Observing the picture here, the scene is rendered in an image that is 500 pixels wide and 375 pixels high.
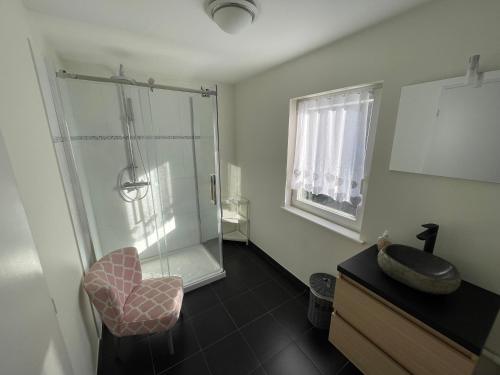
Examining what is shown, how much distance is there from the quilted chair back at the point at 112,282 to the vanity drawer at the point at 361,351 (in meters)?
1.43

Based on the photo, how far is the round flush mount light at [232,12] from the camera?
1.11 m

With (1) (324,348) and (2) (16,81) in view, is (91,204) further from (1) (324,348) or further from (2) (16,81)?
(1) (324,348)

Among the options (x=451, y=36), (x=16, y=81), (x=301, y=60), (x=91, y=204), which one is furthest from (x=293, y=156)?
(x=91, y=204)

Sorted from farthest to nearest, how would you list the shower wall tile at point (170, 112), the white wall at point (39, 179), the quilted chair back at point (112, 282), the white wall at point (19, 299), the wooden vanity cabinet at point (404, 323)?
the shower wall tile at point (170, 112) < the quilted chair back at point (112, 282) < the wooden vanity cabinet at point (404, 323) < the white wall at point (39, 179) < the white wall at point (19, 299)

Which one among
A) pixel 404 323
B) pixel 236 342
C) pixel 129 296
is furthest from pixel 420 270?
pixel 129 296

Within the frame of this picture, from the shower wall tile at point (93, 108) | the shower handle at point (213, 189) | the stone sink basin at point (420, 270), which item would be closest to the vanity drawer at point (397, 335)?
the stone sink basin at point (420, 270)

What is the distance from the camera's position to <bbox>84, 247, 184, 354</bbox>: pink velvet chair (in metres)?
1.26

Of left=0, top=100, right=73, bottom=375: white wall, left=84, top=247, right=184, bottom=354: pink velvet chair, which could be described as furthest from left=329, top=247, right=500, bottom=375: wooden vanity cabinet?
left=0, top=100, right=73, bottom=375: white wall

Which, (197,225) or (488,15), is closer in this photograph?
(488,15)

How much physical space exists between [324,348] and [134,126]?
2.77 m

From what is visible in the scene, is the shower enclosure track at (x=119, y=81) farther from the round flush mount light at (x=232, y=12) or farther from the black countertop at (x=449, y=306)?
the black countertop at (x=449, y=306)

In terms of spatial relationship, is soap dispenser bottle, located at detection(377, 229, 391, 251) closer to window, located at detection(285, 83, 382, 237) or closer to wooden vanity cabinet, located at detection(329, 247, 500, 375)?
wooden vanity cabinet, located at detection(329, 247, 500, 375)

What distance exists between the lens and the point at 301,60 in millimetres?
1861

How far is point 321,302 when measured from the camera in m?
1.68
